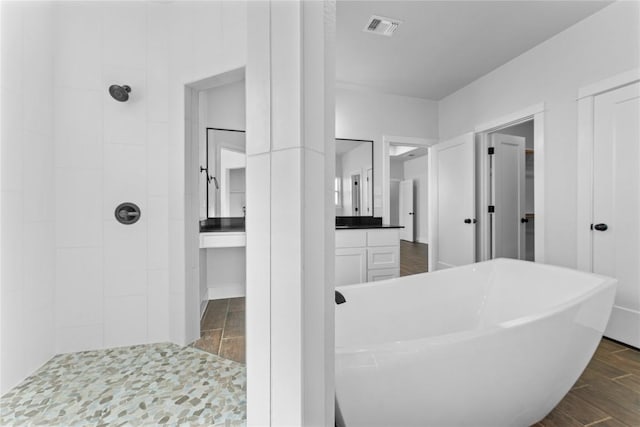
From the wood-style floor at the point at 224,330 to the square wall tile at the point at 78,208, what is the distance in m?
0.88

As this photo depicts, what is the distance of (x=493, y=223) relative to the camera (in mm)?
3498

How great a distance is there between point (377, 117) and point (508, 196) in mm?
1958

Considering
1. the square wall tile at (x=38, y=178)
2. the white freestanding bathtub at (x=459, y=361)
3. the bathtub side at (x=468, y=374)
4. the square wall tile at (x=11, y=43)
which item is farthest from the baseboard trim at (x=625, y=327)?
the square wall tile at (x=11, y=43)

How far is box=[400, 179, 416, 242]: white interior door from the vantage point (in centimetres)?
812

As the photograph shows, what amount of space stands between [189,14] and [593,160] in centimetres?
319

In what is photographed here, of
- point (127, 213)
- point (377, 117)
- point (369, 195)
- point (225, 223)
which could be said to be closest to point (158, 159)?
point (127, 213)

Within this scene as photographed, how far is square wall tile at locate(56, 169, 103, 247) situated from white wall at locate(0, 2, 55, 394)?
0.11ft

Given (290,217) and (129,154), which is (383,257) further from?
(290,217)

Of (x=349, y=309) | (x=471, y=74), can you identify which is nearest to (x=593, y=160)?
(x=471, y=74)

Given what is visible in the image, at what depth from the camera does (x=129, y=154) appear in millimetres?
1656

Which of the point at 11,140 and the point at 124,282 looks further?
the point at 124,282

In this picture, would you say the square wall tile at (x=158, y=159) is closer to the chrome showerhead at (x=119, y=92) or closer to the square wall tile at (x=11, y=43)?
the chrome showerhead at (x=119, y=92)

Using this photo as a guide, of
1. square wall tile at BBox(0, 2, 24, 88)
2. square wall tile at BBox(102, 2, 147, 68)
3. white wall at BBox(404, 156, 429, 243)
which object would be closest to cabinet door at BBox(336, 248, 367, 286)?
square wall tile at BBox(102, 2, 147, 68)

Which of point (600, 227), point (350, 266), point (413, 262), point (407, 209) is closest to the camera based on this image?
point (600, 227)
